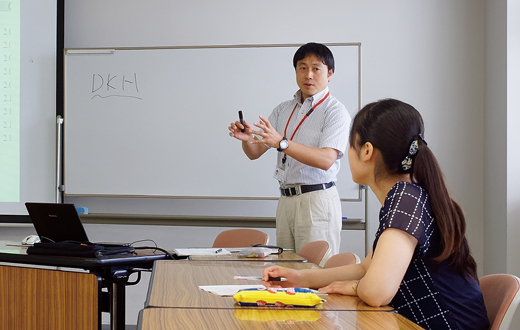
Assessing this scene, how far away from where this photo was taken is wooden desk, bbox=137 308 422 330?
104 centimetres

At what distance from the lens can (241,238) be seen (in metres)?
3.14

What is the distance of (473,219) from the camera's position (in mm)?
3934

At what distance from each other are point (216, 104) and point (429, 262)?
9.06 ft

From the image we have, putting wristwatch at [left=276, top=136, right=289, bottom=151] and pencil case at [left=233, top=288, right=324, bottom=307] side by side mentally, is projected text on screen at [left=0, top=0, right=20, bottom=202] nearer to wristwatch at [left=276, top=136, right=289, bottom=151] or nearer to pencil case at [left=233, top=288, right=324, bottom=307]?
wristwatch at [left=276, top=136, right=289, bottom=151]

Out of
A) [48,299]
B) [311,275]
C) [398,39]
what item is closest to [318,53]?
[398,39]

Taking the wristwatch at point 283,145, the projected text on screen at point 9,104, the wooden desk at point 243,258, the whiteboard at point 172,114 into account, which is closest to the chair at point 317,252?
the wooden desk at point 243,258

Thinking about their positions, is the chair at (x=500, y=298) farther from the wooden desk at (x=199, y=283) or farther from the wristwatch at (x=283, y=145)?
the wristwatch at (x=283, y=145)

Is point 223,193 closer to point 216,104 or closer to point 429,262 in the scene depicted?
point 216,104

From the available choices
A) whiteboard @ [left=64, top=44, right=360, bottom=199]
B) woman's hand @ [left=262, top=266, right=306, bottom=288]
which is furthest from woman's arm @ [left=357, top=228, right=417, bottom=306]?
whiteboard @ [left=64, top=44, right=360, bottom=199]

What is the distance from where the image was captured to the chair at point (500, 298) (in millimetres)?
1293

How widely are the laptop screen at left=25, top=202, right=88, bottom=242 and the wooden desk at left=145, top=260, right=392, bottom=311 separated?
0.47 meters

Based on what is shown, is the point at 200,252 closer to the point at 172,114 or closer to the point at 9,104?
the point at 172,114

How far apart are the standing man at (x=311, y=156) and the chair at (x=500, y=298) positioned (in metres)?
1.24

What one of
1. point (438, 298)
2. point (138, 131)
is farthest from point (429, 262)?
point (138, 131)
